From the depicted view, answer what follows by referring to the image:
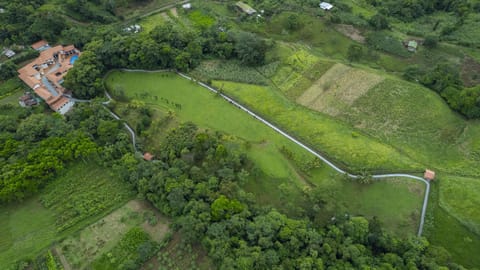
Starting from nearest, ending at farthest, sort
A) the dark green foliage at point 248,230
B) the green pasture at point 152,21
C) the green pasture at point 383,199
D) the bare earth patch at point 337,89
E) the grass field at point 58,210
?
the dark green foliage at point 248,230, the green pasture at point 383,199, the grass field at point 58,210, the bare earth patch at point 337,89, the green pasture at point 152,21

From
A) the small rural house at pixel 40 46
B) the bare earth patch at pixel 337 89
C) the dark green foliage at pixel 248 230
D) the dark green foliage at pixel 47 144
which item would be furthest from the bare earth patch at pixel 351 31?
the small rural house at pixel 40 46

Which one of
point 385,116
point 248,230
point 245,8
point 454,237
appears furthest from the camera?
point 245,8

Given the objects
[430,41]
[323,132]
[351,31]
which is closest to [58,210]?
[323,132]

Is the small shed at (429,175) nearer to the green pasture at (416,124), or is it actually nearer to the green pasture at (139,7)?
the green pasture at (416,124)

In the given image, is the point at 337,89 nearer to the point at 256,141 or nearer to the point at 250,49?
the point at 250,49

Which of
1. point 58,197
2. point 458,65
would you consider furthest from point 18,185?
point 458,65
